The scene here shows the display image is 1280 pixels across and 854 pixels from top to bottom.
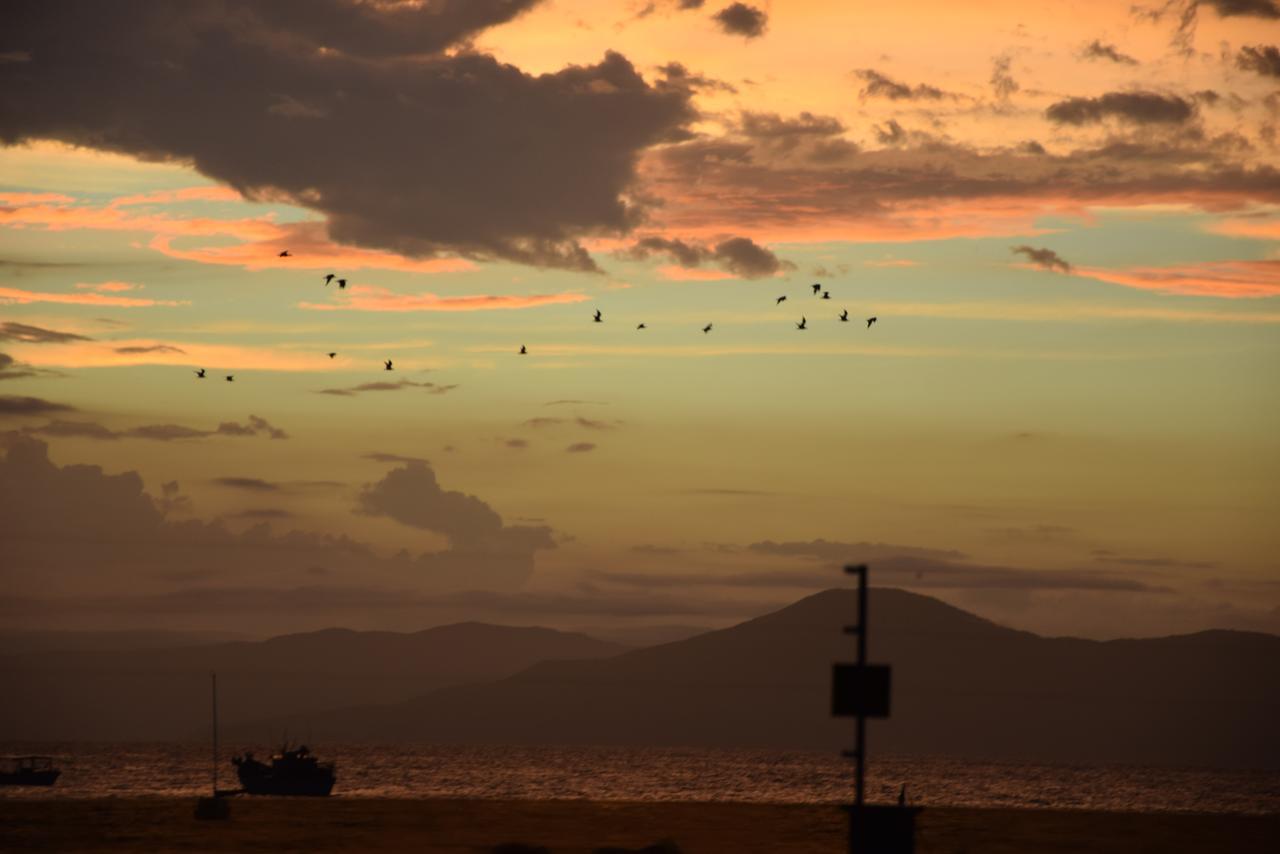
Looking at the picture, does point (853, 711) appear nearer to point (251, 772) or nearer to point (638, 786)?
point (251, 772)

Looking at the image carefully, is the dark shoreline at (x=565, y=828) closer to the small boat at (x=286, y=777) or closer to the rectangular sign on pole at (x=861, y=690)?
the rectangular sign on pole at (x=861, y=690)

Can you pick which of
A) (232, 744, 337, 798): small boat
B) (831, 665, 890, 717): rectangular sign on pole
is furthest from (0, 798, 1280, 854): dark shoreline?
(232, 744, 337, 798): small boat

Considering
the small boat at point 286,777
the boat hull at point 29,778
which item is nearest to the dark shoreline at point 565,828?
the small boat at point 286,777

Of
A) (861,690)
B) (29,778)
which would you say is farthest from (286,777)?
(861,690)

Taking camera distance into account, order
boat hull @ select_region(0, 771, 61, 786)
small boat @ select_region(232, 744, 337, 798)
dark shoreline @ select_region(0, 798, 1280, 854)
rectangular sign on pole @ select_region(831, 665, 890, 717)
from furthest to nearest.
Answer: boat hull @ select_region(0, 771, 61, 786) → small boat @ select_region(232, 744, 337, 798) → dark shoreline @ select_region(0, 798, 1280, 854) → rectangular sign on pole @ select_region(831, 665, 890, 717)

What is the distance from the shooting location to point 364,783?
18738cm

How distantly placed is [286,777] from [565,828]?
2873 inches

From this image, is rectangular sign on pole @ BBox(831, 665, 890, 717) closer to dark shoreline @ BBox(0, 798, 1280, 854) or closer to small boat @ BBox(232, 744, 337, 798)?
dark shoreline @ BBox(0, 798, 1280, 854)

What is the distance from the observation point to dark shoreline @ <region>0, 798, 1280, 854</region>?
2137 inches

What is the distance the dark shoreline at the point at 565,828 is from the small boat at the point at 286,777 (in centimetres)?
5375

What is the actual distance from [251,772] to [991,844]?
84480 millimetres

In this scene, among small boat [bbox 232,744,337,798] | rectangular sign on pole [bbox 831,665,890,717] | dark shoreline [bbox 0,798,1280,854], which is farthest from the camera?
small boat [bbox 232,744,337,798]

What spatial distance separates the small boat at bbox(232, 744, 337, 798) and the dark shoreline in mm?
53752

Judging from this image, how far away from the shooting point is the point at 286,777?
5049 inches
